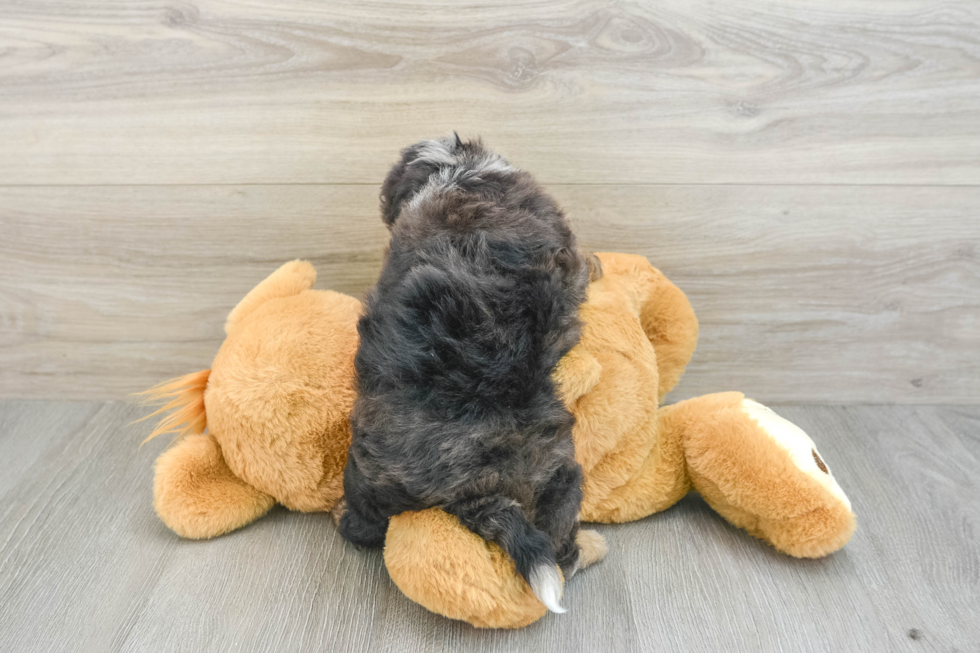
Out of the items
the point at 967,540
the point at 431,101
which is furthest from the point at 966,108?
the point at 431,101

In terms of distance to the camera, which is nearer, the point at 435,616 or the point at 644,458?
the point at 435,616

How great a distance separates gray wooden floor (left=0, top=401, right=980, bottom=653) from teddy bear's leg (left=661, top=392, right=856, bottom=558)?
1.7 inches

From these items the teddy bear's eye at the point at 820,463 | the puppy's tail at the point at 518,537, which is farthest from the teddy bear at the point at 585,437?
the puppy's tail at the point at 518,537

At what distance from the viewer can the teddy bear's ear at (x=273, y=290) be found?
901mm

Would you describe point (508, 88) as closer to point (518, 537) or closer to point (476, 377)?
point (476, 377)

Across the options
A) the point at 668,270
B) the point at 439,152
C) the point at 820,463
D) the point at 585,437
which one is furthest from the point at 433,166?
the point at 820,463

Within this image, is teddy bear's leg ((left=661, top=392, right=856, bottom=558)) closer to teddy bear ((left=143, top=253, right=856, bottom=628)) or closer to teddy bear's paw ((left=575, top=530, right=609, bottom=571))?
teddy bear ((left=143, top=253, right=856, bottom=628))

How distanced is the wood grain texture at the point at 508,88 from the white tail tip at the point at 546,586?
59 centimetres

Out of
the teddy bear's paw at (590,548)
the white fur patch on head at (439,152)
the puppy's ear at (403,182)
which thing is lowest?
the teddy bear's paw at (590,548)

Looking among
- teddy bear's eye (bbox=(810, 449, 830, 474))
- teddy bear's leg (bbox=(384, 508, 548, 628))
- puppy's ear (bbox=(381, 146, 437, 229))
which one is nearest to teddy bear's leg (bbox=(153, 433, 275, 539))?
teddy bear's leg (bbox=(384, 508, 548, 628))

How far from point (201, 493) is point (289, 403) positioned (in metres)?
0.17

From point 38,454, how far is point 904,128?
55.2 inches

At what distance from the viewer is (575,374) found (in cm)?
72

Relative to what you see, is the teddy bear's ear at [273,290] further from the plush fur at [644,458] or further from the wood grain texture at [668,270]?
the plush fur at [644,458]
